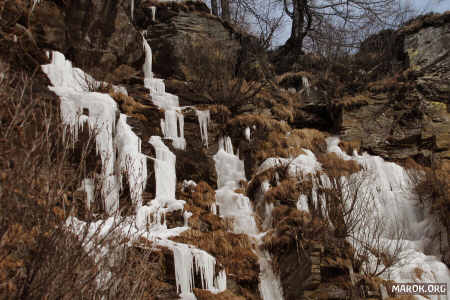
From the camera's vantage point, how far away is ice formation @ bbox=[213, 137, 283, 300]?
7197mm

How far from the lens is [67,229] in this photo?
11.4 ft

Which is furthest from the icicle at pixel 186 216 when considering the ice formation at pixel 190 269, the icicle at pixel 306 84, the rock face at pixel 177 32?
the icicle at pixel 306 84

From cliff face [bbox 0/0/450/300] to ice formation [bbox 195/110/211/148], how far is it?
0.44 ft

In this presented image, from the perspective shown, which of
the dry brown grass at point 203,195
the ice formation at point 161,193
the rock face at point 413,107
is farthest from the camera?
the rock face at point 413,107

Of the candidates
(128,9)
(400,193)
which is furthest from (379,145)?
(128,9)

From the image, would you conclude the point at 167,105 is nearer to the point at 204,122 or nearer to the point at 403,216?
the point at 204,122

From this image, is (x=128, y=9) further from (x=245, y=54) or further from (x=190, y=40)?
(x=245, y=54)

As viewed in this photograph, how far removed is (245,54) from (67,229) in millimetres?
13194

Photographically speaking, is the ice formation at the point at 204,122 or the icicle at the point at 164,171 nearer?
the icicle at the point at 164,171

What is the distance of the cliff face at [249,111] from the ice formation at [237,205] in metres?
0.17

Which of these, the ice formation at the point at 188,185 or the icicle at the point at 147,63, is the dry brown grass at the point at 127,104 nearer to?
the ice formation at the point at 188,185

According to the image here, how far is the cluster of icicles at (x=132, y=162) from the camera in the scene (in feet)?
19.9

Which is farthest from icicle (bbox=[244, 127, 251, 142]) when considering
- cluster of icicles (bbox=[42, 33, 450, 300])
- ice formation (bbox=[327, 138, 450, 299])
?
ice formation (bbox=[327, 138, 450, 299])

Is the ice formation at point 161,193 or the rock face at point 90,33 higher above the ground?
the rock face at point 90,33
